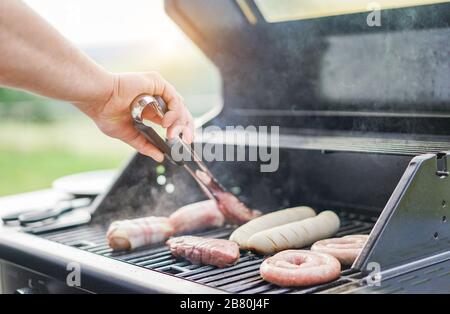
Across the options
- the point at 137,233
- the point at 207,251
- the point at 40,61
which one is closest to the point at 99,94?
the point at 40,61

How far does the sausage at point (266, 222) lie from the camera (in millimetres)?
2117

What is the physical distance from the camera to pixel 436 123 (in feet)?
7.03

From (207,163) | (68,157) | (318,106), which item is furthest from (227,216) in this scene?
(68,157)

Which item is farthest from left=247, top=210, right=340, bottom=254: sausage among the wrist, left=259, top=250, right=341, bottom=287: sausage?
the wrist

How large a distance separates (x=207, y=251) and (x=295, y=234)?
0.32m

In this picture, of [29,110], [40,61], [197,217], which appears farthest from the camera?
[29,110]

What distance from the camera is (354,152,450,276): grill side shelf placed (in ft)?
5.35

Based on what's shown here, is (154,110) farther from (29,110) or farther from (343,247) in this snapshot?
(29,110)

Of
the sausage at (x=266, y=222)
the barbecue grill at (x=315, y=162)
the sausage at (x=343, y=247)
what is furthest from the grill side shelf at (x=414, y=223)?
the sausage at (x=266, y=222)

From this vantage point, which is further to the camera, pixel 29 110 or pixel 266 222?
pixel 29 110

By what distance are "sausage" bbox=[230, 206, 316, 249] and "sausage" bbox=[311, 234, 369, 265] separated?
251 millimetres

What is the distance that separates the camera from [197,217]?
238 cm

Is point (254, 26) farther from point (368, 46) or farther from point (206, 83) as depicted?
point (206, 83)

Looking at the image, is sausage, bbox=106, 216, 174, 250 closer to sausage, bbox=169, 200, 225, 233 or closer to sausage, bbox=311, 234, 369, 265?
sausage, bbox=169, 200, 225, 233
